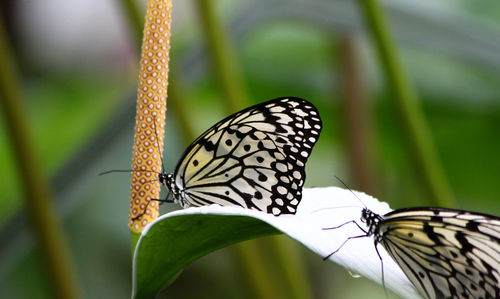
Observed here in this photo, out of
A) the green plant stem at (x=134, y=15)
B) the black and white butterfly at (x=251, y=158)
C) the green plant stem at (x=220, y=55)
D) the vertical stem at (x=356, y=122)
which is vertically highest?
the green plant stem at (x=134, y=15)

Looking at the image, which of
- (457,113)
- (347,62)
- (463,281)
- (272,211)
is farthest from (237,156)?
(457,113)

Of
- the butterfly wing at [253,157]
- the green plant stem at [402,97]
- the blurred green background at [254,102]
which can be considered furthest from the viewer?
the blurred green background at [254,102]

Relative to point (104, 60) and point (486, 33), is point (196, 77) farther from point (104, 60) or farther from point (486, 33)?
point (104, 60)

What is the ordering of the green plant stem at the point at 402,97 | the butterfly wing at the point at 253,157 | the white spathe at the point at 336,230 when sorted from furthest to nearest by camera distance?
the green plant stem at the point at 402,97 < the butterfly wing at the point at 253,157 < the white spathe at the point at 336,230

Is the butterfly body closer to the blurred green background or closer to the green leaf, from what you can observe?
the green leaf

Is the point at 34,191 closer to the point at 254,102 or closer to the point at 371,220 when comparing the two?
the point at 371,220

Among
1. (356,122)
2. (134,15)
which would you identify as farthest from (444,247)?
(356,122)

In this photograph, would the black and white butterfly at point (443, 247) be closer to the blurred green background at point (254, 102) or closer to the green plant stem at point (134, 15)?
the green plant stem at point (134, 15)

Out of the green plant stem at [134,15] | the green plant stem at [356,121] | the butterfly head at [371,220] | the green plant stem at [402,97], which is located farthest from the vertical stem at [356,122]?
the butterfly head at [371,220]

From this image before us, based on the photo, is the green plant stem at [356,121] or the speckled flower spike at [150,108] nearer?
the speckled flower spike at [150,108]
